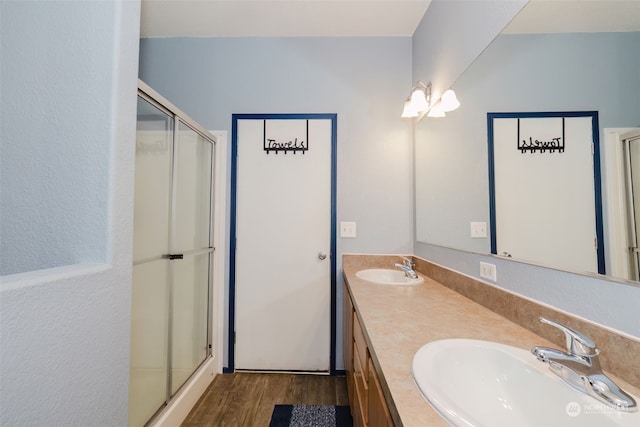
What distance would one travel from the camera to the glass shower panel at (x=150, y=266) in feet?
4.16

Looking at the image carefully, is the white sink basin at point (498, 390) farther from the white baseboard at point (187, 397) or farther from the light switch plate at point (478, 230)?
the white baseboard at point (187, 397)

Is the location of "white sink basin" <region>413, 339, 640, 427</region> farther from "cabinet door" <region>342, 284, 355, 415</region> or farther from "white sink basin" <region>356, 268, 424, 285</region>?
"white sink basin" <region>356, 268, 424, 285</region>

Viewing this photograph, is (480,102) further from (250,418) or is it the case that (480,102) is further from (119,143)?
(250,418)

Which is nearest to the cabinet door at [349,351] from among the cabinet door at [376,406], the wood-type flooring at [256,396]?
the wood-type flooring at [256,396]

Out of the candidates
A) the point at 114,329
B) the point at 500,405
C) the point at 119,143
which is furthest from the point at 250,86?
the point at 500,405

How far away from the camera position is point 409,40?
208cm

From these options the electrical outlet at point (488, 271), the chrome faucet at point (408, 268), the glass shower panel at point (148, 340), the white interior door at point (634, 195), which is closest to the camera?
the white interior door at point (634, 195)

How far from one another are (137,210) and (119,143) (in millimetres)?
616

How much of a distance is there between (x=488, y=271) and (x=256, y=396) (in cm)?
171

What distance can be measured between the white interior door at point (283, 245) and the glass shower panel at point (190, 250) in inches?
9.8

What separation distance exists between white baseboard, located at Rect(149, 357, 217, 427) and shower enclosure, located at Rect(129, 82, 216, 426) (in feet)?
0.14

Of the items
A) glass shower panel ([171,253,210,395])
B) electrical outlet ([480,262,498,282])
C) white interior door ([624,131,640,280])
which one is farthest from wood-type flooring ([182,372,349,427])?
A: white interior door ([624,131,640,280])

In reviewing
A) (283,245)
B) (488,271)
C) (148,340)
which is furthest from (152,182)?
(488,271)

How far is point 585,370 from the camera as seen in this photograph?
0.56 metres
